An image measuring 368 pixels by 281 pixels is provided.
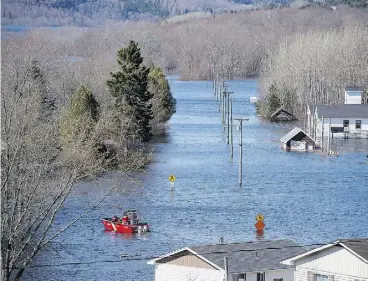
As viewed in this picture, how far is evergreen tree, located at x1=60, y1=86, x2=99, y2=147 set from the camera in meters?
30.0

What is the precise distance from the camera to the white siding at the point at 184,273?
15568 millimetres

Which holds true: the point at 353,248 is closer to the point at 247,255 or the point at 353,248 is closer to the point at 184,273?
the point at 247,255

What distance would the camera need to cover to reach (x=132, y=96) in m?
41.2

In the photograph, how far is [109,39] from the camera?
106 metres

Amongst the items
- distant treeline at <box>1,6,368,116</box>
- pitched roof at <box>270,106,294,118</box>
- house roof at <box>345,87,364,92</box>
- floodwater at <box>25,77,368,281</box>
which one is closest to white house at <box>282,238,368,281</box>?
floodwater at <box>25,77,368,281</box>

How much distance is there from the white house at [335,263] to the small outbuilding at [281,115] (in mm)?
39344

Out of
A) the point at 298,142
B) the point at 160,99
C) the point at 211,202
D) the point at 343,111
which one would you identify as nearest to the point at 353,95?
the point at 343,111

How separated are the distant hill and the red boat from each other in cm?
6952

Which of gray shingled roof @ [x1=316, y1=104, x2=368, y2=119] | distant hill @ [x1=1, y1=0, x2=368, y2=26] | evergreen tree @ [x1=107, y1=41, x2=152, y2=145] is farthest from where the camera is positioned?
distant hill @ [x1=1, y1=0, x2=368, y2=26]

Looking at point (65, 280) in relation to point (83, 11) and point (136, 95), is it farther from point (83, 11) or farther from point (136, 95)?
point (83, 11)

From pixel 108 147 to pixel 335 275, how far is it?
2177 centimetres

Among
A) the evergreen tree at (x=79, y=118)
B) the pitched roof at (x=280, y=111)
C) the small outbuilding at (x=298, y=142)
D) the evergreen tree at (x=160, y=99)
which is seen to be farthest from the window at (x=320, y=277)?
the pitched roof at (x=280, y=111)

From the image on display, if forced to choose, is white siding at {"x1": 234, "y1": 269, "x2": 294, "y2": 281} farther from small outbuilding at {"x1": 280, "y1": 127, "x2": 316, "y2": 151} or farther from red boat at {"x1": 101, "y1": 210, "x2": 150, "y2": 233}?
small outbuilding at {"x1": 280, "y1": 127, "x2": 316, "y2": 151}

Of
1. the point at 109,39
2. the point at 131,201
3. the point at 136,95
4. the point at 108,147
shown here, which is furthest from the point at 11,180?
the point at 109,39
